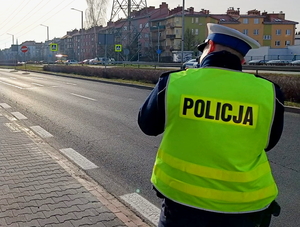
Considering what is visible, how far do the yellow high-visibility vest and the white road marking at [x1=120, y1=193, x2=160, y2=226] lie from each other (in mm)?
2154

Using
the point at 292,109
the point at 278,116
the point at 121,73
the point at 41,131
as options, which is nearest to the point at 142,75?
the point at 121,73

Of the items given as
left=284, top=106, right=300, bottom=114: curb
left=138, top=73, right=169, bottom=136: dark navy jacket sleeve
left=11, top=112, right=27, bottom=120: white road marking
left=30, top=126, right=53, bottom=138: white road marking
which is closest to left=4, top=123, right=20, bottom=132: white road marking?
left=30, top=126, right=53, bottom=138: white road marking

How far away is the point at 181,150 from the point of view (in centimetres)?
194

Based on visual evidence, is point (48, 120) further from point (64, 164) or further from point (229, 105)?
point (229, 105)

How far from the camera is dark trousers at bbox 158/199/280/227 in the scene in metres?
1.91

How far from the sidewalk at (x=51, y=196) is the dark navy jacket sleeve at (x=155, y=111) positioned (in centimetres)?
189

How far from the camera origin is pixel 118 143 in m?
7.76

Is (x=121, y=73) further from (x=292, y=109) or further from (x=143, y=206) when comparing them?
(x=143, y=206)

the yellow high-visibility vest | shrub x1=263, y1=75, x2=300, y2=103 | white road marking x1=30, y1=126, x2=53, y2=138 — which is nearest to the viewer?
the yellow high-visibility vest

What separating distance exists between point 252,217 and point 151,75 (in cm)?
2088

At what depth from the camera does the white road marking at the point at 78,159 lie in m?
6.11

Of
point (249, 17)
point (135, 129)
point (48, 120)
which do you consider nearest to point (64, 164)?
point (135, 129)

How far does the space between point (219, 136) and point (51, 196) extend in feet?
10.1

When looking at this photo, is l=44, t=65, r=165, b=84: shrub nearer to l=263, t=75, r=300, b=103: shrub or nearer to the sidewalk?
l=263, t=75, r=300, b=103: shrub
